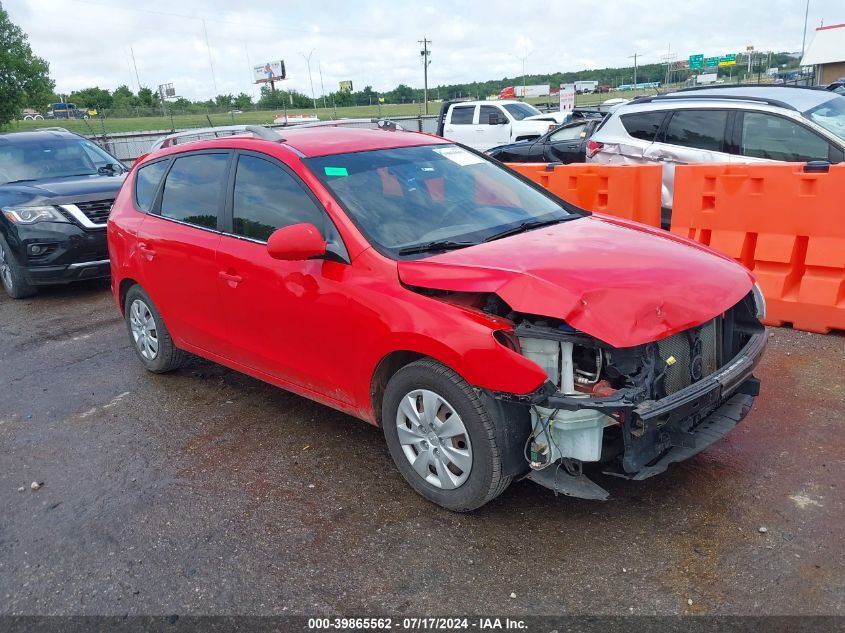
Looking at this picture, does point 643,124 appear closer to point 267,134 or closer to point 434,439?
point 267,134

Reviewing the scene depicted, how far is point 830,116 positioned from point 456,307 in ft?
19.2

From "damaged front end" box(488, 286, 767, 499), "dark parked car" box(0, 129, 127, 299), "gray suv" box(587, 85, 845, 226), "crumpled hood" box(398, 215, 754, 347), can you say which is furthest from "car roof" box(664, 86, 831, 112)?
"dark parked car" box(0, 129, 127, 299)

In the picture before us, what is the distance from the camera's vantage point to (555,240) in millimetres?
3646

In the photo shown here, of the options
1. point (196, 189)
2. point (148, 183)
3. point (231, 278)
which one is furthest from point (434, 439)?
point (148, 183)

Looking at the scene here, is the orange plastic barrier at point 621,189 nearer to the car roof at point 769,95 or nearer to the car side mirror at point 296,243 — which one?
the car roof at point 769,95

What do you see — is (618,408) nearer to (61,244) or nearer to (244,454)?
(244,454)

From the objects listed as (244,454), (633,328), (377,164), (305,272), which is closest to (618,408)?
(633,328)

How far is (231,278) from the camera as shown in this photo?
14.2 feet

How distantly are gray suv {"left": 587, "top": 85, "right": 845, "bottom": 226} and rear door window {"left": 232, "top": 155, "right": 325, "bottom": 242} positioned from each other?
4433mm

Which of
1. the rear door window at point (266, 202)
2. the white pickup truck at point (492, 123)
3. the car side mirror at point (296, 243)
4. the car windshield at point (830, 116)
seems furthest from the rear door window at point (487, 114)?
the car side mirror at point (296, 243)

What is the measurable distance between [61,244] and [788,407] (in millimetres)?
7553

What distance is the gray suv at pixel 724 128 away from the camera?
22.6 ft

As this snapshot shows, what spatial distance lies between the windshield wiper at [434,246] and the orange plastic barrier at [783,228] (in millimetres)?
3198

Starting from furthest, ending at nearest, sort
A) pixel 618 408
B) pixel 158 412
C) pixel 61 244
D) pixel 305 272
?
pixel 61 244 < pixel 158 412 < pixel 305 272 < pixel 618 408
